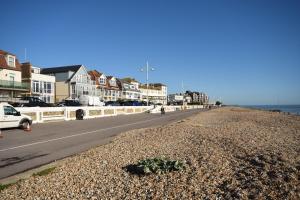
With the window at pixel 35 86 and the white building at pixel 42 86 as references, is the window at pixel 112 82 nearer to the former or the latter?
the white building at pixel 42 86

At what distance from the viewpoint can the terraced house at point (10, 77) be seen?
154ft

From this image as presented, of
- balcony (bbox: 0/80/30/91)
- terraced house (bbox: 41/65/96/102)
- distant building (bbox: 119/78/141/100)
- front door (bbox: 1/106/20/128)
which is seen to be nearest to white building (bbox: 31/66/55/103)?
balcony (bbox: 0/80/30/91)

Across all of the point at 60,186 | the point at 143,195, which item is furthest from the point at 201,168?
the point at 60,186

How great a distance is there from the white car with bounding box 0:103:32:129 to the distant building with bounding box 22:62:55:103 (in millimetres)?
36919

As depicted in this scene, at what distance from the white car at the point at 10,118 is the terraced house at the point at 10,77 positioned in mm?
31218

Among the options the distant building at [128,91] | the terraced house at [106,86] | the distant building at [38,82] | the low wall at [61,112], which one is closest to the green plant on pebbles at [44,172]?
the low wall at [61,112]

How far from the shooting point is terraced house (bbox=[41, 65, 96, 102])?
6638 centimetres

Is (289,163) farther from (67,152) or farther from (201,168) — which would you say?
(67,152)

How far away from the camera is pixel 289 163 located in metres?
7.13

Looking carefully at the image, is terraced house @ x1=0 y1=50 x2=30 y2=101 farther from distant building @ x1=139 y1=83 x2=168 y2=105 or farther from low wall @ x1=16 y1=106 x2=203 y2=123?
distant building @ x1=139 y1=83 x2=168 y2=105

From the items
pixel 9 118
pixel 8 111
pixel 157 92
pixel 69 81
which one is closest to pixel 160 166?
pixel 9 118

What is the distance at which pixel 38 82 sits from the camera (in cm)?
5594

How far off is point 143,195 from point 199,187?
1175 mm

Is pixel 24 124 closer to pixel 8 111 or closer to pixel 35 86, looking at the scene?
pixel 8 111
